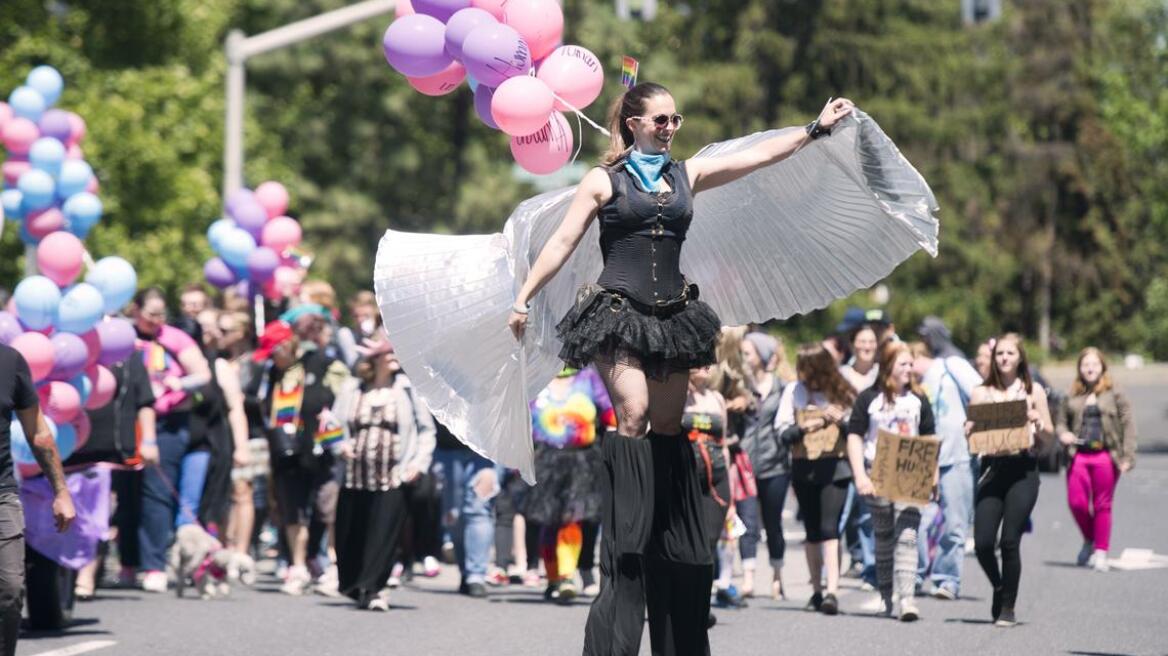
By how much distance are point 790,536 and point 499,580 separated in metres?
5.03

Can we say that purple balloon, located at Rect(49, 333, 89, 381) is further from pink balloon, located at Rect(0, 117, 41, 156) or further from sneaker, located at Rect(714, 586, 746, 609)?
sneaker, located at Rect(714, 586, 746, 609)

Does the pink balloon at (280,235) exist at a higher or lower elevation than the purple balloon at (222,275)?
higher

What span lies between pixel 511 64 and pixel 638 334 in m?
1.90

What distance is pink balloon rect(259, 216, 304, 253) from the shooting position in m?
16.9

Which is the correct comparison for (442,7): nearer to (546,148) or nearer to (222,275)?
(546,148)

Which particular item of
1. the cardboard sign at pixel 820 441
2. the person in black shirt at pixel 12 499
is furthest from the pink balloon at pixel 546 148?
the cardboard sign at pixel 820 441

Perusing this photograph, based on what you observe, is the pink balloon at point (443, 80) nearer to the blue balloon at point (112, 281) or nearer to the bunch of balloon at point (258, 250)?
the blue balloon at point (112, 281)

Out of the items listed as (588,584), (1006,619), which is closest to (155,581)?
(588,584)

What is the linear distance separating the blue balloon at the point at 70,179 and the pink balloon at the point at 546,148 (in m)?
6.05

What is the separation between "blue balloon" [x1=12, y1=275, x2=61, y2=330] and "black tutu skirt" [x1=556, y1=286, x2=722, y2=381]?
4.51 m

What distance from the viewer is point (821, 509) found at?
12883 millimetres

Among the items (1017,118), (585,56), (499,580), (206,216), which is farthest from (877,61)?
(585,56)

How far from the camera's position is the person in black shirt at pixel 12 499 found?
8.34 metres

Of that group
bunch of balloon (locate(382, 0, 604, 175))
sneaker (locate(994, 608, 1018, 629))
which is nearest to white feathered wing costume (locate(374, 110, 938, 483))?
bunch of balloon (locate(382, 0, 604, 175))
